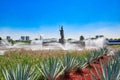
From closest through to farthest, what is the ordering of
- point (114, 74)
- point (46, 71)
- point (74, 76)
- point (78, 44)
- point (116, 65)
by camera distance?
point (114, 74) → point (116, 65) → point (46, 71) → point (74, 76) → point (78, 44)

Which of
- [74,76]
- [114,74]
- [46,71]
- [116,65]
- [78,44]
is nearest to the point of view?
[114,74]

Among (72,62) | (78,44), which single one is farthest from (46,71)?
(78,44)

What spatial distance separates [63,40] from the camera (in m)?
37.9

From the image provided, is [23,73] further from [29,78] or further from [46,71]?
[46,71]

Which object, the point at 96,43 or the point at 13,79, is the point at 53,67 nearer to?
the point at 13,79

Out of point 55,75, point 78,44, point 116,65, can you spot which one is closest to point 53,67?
point 55,75

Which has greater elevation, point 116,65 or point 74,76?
point 116,65

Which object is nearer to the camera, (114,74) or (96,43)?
(114,74)

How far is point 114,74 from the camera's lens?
5699 millimetres

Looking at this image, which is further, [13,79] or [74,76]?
[74,76]

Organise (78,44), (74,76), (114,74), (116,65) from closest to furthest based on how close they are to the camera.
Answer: (114,74) < (116,65) < (74,76) < (78,44)

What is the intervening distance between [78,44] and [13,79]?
32.0 metres

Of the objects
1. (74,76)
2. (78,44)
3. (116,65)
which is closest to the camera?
(116,65)

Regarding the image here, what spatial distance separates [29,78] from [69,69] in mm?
2804
